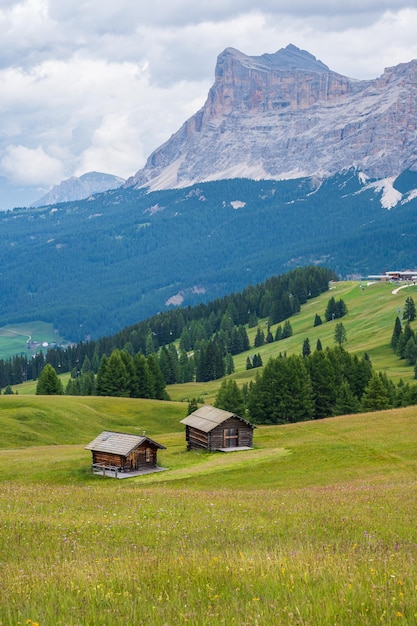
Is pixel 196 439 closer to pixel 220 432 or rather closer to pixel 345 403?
pixel 220 432

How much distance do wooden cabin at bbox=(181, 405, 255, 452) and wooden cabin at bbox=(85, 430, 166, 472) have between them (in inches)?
334

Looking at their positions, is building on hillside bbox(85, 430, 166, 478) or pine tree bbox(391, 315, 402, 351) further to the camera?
pine tree bbox(391, 315, 402, 351)

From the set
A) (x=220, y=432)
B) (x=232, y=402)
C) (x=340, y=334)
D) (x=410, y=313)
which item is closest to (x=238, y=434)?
(x=220, y=432)

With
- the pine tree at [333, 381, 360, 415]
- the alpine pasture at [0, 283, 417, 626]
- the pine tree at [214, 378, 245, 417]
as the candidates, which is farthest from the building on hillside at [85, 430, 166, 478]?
the pine tree at [333, 381, 360, 415]

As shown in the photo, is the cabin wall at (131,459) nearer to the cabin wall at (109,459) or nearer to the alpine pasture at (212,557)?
the cabin wall at (109,459)

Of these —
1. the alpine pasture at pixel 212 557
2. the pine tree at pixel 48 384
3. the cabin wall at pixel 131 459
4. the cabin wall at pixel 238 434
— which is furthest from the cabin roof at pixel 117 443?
the pine tree at pixel 48 384

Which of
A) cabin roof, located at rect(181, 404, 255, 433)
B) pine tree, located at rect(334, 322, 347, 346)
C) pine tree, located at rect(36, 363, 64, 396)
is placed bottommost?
cabin roof, located at rect(181, 404, 255, 433)

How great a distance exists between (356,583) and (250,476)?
145 feet

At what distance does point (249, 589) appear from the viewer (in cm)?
1073

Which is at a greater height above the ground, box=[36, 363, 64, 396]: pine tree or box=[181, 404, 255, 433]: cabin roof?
box=[36, 363, 64, 396]: pine tree

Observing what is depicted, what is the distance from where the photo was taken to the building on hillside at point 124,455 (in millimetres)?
58969

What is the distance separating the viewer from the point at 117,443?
60500 mm

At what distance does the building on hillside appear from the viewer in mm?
58969

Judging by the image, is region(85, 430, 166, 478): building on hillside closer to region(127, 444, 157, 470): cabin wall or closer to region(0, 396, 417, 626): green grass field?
region(127, 444, 157, 470): cabin wall
